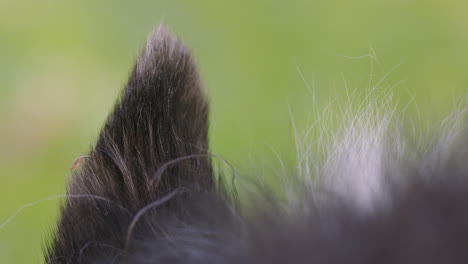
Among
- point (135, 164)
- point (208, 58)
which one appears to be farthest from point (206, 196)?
point (208, 58)

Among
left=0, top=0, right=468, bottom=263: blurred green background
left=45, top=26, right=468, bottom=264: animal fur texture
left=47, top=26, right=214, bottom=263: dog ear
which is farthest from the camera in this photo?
left=0, top=0, right=468, bottom=263: blurred green background

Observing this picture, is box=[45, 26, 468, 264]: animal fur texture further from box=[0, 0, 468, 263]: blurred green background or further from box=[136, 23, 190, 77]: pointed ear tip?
box=[0, 0, 468, 263]: blurred green background

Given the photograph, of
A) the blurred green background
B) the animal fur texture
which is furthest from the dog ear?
the blurred green background

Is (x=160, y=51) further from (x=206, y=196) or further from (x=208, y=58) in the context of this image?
(x=208, y=58)

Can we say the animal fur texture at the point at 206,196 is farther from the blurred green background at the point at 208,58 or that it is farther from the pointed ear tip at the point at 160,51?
the blurred green background at the point at 208,58

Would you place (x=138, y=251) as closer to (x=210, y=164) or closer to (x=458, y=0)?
(x=210, y=164)

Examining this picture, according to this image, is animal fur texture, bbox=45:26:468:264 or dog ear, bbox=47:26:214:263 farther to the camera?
dog ear, bbox=47:26:214:263

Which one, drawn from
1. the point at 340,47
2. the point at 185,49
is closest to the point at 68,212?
the point at 185,49
